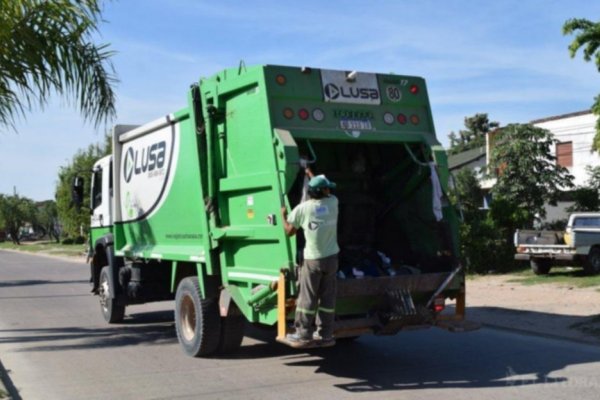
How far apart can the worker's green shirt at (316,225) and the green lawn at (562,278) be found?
10194mm

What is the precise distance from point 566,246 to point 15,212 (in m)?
77.8

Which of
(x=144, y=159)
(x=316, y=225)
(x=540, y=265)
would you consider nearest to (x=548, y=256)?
(x=540, y=265)

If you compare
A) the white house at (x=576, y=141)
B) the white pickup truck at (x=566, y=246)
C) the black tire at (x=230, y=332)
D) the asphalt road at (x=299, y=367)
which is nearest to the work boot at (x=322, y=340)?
the asphalt road at (x=299, y=367)

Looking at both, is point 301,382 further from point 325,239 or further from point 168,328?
point 168,328

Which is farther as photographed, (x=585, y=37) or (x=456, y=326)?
(x=585, y=37)

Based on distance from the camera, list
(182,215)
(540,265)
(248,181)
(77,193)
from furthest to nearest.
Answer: (540,265)
(77,193)
(182,215)
(248,181)

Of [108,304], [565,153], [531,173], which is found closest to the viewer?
[108,304]

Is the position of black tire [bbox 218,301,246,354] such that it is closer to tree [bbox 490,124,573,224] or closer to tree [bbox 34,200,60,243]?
tree [bbox 490,124,573,224]

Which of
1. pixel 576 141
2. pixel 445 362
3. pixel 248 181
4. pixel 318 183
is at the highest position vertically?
pixel 576 141

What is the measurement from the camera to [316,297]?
22.7 ft

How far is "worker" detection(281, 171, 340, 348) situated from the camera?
6864mm

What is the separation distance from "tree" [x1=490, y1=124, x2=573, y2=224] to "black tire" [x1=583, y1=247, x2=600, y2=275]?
14.9 feet

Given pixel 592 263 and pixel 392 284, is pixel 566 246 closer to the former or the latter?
pixel 592 263

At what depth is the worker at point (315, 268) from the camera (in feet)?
22.5
